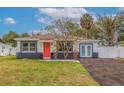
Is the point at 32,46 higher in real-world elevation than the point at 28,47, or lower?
higher

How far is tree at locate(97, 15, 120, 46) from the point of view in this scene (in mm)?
45469

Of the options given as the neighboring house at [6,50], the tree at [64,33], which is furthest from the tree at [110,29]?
the neighboring house at [6,50]

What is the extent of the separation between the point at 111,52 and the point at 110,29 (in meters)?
5.81

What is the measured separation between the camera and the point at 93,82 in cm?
1703

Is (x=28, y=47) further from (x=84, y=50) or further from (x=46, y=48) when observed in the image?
(x=84, y=50)

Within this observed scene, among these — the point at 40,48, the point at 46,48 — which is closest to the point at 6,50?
the point at 40,48

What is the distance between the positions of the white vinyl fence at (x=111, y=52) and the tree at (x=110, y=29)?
194 inches

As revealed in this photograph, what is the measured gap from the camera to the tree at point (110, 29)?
149 ft

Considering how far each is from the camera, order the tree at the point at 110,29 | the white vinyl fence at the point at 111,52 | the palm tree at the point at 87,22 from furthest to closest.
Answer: the palm tree at the point at 87,22, the tree at the point at 110,29, the white vinyl fence at the point at 111,52

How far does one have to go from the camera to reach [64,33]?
126 feet

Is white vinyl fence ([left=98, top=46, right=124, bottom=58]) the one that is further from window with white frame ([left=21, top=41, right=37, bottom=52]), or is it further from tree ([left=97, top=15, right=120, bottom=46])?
window with white frame ([left=21, top=41, right=37, bottom=52])

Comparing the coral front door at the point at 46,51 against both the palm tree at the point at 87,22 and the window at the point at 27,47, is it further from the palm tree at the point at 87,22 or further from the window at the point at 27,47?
the palm tree at the point at 87,22

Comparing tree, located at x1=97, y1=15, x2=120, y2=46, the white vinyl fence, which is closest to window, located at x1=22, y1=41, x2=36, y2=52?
the white vinyl fence

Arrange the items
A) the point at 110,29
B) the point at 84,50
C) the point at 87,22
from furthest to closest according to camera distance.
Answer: the point at 87,22 < the point at 110,29 < the point at 84,50
